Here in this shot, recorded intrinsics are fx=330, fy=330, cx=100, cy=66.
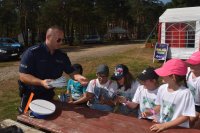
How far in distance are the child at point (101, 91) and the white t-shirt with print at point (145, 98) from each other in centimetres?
81

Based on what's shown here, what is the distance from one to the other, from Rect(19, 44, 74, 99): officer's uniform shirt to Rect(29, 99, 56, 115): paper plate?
44 centimetres

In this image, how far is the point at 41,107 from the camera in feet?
12.6

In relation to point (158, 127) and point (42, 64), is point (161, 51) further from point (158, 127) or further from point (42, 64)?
point (158, 127)

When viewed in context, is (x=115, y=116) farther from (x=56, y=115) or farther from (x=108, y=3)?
(x=108, y=3)

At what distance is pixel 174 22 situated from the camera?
1577 cm

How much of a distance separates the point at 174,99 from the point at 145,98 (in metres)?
1.09

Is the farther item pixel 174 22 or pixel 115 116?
pixel 174 22

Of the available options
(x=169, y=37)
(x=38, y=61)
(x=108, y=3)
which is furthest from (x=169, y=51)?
(x=108, y=3)

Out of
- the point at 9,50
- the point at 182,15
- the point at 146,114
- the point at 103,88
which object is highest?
the point at 182,15

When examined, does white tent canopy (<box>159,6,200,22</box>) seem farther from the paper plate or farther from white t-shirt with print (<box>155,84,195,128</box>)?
the paper plate

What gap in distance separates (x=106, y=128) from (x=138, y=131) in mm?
334

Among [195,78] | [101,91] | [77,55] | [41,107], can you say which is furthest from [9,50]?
[195,78]

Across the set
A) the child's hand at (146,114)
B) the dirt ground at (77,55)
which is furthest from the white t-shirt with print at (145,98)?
the dirt ground at (77,55)

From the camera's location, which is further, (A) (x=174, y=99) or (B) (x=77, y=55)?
(B) (x=77, y=55)
